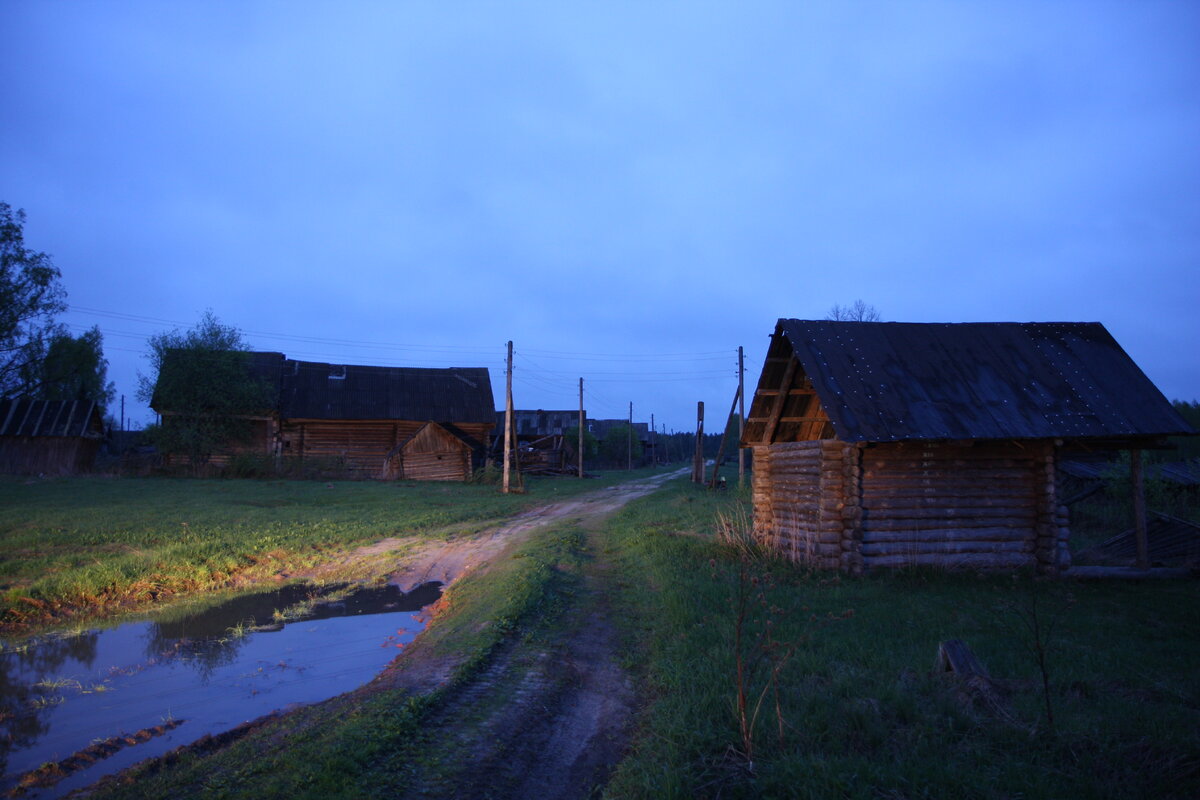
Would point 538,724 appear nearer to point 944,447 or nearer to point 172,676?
point 172,676

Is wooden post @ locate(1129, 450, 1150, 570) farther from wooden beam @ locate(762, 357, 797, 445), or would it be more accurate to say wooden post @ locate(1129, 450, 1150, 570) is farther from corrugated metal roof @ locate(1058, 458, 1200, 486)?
corrugated metal roof @ locate(1058, 458, 1200, 486)

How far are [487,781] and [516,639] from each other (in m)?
3.33

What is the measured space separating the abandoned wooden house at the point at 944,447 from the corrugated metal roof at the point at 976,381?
3cm

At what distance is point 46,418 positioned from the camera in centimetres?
3444

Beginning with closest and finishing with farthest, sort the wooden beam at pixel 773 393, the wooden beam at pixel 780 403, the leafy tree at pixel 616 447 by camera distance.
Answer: the wooden beam at pixel 780 403 → the wooden beam at pixel 773 393 → the leafy tree at pixel 616 447

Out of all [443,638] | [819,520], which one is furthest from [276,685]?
[819,520]

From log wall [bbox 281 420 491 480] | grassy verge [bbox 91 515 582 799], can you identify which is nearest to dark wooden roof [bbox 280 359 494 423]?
log wall [bbox 281 420 491 480]

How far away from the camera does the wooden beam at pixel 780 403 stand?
14.6 metres

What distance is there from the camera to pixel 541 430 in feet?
235

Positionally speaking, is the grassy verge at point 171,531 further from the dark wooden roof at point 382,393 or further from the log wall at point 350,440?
the dark wooden roof at point 382,393

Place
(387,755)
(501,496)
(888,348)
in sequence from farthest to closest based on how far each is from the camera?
(501,496) → (888,348) → (387,755)

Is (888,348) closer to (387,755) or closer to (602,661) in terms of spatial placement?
(602,661)

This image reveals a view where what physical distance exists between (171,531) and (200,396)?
2573cm

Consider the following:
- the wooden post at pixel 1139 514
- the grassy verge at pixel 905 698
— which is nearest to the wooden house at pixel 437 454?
the grassy verge at pixel 905 698
